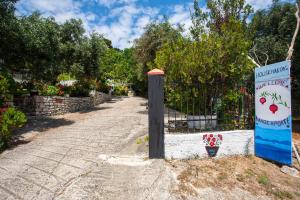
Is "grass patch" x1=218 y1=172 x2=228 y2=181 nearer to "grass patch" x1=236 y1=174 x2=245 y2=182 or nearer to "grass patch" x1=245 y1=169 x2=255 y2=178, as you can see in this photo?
"grass patch" x1=236 y1=174 x2=245 y2=182

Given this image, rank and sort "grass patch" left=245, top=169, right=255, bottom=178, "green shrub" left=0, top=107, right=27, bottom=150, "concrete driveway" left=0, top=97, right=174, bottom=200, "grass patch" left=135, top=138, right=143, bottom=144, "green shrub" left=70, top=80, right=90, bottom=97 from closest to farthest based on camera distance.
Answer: "concrete driveway" left=0, top=97, right=174, bottom=200 < "grass patch" left=245, top=169, right=255, bottom=178 < "green shrub" left=0, top=107, right=27, bottom=150 < "grass patch" left=135, top=138, right=143, bottom=144 < "green shrub" left=70, top=80, right=90, bottom=97

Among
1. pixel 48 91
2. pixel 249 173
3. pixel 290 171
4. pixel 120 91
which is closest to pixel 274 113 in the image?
pixel 290 171

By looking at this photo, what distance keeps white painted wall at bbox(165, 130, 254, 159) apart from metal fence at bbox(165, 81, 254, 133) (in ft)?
1.30

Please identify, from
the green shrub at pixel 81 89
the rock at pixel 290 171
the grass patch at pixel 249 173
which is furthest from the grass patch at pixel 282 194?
the green shrub at pixel 81 89

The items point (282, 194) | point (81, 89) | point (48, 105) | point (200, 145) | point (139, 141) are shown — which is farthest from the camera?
point (81, 89)

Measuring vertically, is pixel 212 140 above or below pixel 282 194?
above

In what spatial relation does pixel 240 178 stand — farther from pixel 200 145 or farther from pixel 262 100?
pixel 262 100

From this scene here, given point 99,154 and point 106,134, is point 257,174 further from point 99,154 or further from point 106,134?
point 106,134

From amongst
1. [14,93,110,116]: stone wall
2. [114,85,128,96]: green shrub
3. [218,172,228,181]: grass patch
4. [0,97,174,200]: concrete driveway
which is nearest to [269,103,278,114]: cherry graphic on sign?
[218,172,228,181]: grass patch

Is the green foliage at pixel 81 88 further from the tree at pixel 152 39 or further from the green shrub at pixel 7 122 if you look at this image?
the green shrub at pixel 7 122

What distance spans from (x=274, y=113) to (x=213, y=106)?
188cm

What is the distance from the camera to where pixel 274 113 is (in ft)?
21.8

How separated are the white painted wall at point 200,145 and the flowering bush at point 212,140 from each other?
9cm

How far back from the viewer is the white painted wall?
21.7 feet
